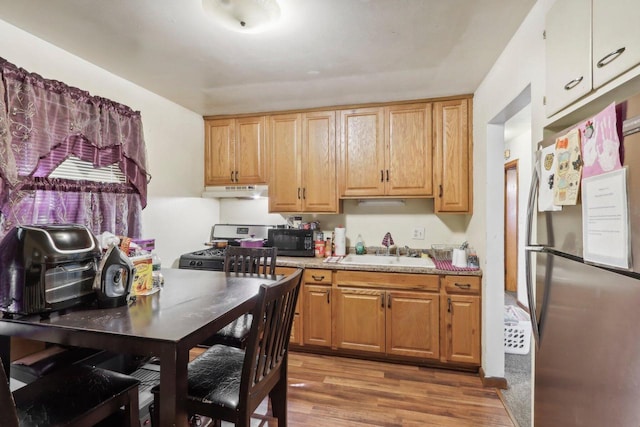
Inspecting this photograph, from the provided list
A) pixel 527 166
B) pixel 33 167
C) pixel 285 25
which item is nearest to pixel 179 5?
pixel 285 25

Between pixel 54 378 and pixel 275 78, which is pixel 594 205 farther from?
pixel 275 78

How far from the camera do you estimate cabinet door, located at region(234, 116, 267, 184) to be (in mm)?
A: 3268

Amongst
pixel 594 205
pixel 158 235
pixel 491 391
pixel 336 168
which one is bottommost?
pixel 491 391

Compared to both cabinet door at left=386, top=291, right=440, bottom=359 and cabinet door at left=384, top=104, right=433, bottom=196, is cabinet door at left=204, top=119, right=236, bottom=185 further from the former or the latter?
cabinet door at left=386, top=291, right=440, bottom=359

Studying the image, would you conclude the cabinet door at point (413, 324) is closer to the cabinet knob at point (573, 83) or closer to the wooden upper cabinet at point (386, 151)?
the wooden upper cabinet at point (386, 151)

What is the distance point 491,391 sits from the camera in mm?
2311

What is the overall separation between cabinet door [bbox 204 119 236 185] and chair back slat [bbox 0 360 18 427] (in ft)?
8.65

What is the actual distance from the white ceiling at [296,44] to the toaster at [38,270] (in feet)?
3.73

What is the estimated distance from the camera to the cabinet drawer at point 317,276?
2822 millimetres

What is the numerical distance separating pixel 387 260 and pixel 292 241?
94 cm

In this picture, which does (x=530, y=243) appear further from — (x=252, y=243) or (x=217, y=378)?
(x=252, y=243)

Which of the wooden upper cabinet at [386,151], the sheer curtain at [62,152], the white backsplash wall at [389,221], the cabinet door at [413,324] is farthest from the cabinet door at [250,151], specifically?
the cabinet door at [413,324]

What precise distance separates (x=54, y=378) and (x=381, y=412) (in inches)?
69.3

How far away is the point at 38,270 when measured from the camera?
116 cm
